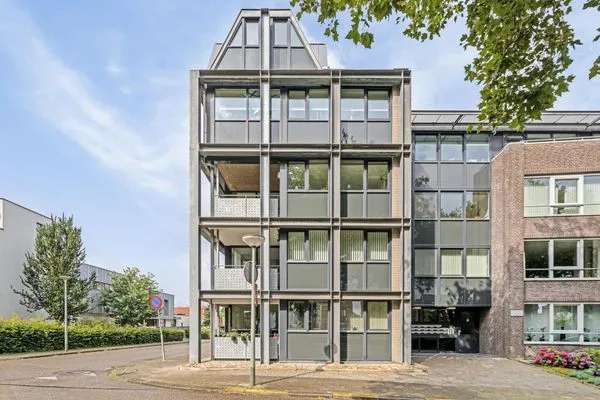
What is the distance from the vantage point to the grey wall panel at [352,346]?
59.4 ft

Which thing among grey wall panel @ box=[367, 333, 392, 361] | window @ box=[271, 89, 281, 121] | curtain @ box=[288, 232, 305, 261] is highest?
window @ box=[271, 89, 281, 121]

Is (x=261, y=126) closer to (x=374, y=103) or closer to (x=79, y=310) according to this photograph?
(x=374, y=103)

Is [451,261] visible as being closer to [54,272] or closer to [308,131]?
[308,131]

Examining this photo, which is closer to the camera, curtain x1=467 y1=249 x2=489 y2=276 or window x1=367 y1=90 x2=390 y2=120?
window x1=367 y1=90 x2=390 y2=120

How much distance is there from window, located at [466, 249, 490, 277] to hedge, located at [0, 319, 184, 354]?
24421 mm

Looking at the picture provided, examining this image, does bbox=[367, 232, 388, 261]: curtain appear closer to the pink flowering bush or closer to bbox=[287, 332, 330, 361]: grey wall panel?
bbox=[287, 332, 330, 361]: grey wall panel

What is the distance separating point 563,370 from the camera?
708 inches

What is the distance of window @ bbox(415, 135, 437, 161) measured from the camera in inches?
938

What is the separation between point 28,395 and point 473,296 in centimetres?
1884

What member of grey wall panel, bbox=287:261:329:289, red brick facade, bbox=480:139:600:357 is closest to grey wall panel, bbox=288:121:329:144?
grey wall panel, bbox=287:261:329:289

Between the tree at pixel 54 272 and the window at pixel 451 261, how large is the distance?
29.8 m

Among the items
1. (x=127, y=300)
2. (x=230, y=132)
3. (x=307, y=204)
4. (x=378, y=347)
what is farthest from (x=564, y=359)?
(x=127, y=300)

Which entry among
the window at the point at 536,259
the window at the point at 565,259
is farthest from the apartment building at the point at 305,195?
the window at the point at 565,259

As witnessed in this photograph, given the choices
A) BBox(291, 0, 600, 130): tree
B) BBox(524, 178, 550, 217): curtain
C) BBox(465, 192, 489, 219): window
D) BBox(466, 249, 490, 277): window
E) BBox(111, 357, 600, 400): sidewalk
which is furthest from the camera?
BBox(465, 192, 489, 219): window
